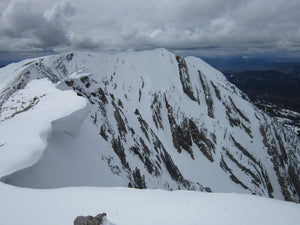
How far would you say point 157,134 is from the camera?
61.0 metres

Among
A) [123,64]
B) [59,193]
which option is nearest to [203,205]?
A: [59,193]

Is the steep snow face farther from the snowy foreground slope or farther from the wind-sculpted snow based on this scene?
the wind-sculpted snow

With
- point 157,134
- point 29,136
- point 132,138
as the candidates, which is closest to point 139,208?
point 29,136

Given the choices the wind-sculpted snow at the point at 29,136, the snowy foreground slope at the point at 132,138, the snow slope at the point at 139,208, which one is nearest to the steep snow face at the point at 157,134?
the snowy foreground slope at the point at 132,138

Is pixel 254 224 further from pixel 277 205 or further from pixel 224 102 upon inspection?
pixel 224 102

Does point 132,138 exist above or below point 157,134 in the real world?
above

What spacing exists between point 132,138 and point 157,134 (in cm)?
2919

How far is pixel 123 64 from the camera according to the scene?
10519cm

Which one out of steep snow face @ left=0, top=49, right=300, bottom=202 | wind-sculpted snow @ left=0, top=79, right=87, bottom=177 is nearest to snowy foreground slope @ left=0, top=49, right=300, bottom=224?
wind-sculpted snow @ left=0, top=79, right=87, bottom=177

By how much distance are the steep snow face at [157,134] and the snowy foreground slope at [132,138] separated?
19 centimetres

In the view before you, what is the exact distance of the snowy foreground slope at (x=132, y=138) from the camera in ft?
20.7

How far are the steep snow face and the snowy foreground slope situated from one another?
19 cm

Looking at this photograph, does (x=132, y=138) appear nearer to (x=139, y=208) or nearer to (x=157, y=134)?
(x=139, y=208)

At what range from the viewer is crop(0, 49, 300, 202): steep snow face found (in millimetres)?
13273
